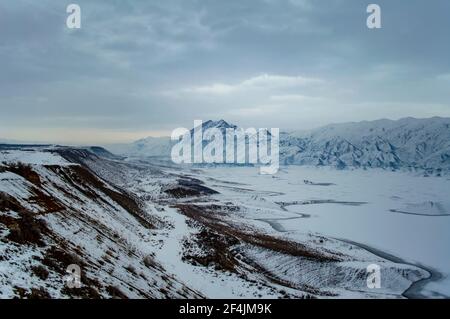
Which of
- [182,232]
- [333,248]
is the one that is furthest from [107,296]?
[333,248]

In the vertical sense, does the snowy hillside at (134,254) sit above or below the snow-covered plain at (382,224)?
above

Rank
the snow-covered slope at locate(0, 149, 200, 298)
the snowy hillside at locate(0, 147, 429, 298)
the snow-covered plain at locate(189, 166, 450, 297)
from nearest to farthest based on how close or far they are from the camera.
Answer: the snow-covered slope at locate(0, 149, 200, 298) → the snowy hillside at locate(0, 147, 429, 298) → the snow-covered plain at locate(189, 166, 450, 297)

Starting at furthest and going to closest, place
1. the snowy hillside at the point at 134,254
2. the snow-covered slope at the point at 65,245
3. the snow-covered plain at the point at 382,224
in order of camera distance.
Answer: the snow-covered plain at the point at 382,224
the snowy hillside at the point at 134,254
the snow-covered slope at the point at 65,245

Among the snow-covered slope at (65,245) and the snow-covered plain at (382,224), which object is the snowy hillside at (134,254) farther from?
the snow-covered plain at (382,224)

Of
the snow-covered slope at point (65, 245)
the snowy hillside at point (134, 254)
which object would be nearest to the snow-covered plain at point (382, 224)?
the snowy hillside at point (134, 254)

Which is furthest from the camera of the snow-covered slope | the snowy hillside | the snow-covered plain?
the snow-covered plain

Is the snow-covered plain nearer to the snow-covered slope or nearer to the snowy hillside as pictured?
the snowy hillside

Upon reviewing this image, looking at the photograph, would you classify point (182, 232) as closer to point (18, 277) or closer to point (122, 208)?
point (122, 208)

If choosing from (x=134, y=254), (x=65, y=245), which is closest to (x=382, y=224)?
(x=134, y=254)

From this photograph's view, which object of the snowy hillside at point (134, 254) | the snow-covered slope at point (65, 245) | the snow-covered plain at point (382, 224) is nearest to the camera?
the snow-covered slope at point (65, 245)

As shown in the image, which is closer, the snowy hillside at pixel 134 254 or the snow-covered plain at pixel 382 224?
the snowy hillside at pixel 134 254

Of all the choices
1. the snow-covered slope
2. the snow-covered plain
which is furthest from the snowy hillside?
the snow-covered plain
